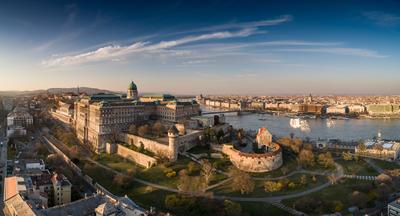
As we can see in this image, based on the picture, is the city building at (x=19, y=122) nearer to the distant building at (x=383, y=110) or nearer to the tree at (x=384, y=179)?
the tree at (x=384, y=179)

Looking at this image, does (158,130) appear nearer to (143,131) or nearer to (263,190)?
(143,131)

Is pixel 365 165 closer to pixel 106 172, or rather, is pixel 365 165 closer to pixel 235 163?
pixel 235 163

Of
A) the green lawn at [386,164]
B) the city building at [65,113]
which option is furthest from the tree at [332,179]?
the city building at [65,113]

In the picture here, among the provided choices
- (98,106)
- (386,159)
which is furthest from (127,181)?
(386,159)

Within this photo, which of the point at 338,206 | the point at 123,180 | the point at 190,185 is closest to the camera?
the point at 338,206

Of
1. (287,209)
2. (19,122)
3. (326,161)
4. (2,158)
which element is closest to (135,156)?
(2,158)
